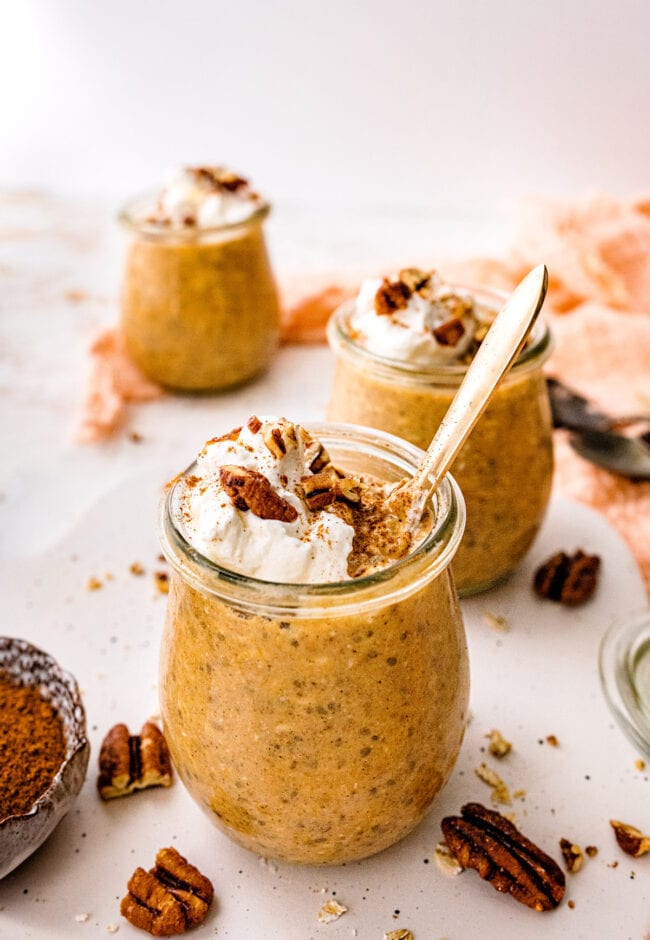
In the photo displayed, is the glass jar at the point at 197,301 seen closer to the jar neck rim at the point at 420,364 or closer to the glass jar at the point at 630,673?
the jar neck rim at the point at 420,364

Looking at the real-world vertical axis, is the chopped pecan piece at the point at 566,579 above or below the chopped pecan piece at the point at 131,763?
above

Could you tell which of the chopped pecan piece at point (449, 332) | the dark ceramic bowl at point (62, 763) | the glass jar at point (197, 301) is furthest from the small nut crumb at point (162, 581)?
the glass jar at point (197, 301)

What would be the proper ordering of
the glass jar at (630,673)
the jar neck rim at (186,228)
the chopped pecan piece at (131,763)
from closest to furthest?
the chopped pecan piece at (131,763)
the glass jar at (630,673)
the jar neck rim at (186,228)

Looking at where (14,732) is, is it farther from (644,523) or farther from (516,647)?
(644,523)

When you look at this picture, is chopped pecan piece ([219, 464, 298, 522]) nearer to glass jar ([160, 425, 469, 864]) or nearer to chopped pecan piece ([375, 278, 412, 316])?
glass jar ([160, 425, 469, 864])

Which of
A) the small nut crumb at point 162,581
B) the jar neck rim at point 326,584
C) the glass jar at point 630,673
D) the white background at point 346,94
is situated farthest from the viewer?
the white background at point 346,94

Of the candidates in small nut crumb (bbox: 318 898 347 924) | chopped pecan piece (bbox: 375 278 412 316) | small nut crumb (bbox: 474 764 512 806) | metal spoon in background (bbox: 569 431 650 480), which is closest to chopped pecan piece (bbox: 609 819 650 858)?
small nut crumb (bbox: 474 764 512 806)

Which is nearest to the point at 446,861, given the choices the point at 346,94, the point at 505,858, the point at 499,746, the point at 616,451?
the point at 505,858
